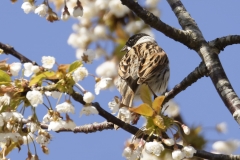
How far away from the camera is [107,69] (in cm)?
470

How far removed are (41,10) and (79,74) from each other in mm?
726

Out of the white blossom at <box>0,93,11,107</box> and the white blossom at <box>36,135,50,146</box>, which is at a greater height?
the white blossom at <box>0,93,11,107</box>

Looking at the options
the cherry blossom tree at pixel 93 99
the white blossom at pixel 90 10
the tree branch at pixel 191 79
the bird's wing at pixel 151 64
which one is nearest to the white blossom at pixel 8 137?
the cherry blossom tree at pixel 93 99

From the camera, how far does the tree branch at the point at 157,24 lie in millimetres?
3237

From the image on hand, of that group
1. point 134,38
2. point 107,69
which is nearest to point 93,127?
point 107,69

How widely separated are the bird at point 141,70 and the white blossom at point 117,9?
27 centimetres

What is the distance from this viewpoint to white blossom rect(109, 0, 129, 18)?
488cm

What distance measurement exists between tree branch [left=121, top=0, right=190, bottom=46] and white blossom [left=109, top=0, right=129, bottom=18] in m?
1.41

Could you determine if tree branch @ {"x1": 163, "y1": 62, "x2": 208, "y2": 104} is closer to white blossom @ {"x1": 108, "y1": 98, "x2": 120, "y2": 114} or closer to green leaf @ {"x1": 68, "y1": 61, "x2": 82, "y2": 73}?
white blossom @ {"x1": 108, "y1": 98, "x2": 120, "y2": 114}

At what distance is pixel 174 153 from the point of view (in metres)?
2.71

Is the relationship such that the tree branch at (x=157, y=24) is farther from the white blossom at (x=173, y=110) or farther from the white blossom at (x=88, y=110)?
the white blossom at (x=88, y=110)

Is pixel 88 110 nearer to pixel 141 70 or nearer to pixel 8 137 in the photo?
pixel 8 137

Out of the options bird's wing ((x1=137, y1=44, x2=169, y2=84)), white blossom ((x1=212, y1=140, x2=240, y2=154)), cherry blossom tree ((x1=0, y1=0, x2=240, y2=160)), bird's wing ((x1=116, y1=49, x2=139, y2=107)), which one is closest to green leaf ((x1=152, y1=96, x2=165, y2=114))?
cherry blossom tree ((x1=0, y1=0, x2=240, y2=160))

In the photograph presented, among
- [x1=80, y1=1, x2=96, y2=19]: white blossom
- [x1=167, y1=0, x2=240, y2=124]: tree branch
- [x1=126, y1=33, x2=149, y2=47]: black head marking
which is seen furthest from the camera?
[x1=126, y1=33, x2=149, y2=47]: black head marking
